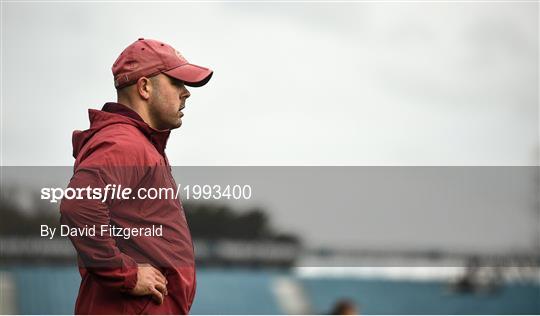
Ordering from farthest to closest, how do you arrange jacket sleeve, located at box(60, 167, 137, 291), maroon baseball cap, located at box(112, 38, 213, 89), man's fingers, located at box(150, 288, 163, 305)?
maroon baseball cap, located at box(112, 38, 213, 89)
man's fingers, located at box(150, 288, 163, 305)
jacket sleeve, located at box(60, 167, 137, 291)

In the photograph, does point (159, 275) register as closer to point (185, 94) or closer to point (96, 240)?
point (96, 240)

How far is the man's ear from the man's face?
0.01 metres

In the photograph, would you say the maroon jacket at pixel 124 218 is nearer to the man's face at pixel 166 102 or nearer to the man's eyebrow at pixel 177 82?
the man's face at pixel 166 102

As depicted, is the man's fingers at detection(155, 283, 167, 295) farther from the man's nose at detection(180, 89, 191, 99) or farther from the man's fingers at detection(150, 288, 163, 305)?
the man's nose at detection(180, 89, 191, 99)

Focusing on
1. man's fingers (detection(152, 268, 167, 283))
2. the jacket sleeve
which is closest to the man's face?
the jacket sleeve

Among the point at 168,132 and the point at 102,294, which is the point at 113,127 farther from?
the point at 102,294

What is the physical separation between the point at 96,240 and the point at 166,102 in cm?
59

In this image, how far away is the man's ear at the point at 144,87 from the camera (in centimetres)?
330

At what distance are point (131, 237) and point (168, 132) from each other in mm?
430

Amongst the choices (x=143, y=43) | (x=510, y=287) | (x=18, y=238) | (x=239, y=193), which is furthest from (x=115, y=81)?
(x=510, y=287)

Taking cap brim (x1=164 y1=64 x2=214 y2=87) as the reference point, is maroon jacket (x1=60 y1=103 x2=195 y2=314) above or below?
below

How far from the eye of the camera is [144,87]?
3.31 m

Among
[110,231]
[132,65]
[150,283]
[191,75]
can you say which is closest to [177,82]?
[191,75]

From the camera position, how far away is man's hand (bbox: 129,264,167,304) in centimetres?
312
